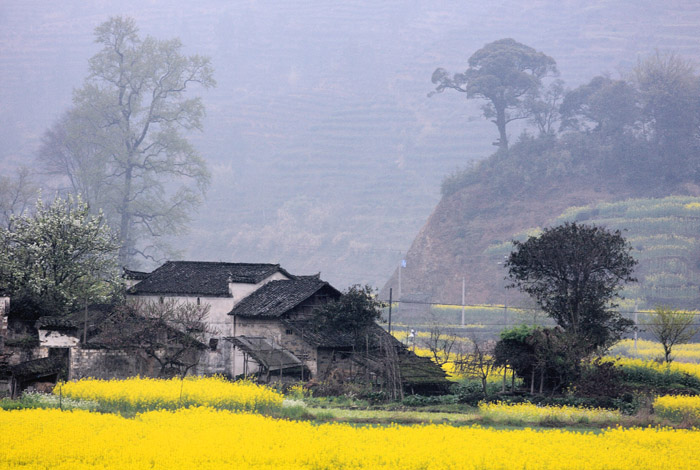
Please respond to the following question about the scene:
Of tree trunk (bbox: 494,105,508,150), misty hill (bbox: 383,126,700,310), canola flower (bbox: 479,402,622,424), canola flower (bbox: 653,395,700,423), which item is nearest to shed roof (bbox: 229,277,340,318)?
canola flower (bbox: 479,402,622,424)

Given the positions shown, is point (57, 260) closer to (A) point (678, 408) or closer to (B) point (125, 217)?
(A) point (678, 408)

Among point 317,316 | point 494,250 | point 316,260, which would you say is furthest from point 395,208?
point 317,316

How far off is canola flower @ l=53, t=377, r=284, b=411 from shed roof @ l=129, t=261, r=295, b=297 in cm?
1490

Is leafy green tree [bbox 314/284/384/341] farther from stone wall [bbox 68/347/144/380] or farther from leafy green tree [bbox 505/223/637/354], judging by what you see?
stone wall [bbox 68/347/144/380]

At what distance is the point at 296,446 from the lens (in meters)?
21.4

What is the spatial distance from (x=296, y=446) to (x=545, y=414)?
12126 millimetres

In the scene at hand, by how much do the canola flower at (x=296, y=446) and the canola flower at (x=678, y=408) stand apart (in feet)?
14.9

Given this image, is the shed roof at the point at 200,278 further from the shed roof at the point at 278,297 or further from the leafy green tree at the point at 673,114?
the leafy green tree at the point at 673,114

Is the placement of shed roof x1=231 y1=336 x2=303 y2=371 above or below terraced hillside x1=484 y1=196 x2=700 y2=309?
below

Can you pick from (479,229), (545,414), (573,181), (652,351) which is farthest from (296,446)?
(573,181)

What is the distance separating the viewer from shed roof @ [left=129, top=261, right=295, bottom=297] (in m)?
47.5

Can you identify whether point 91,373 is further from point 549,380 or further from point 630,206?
point 630,206

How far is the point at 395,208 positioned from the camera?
184m

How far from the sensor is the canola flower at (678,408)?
30.2 metres
